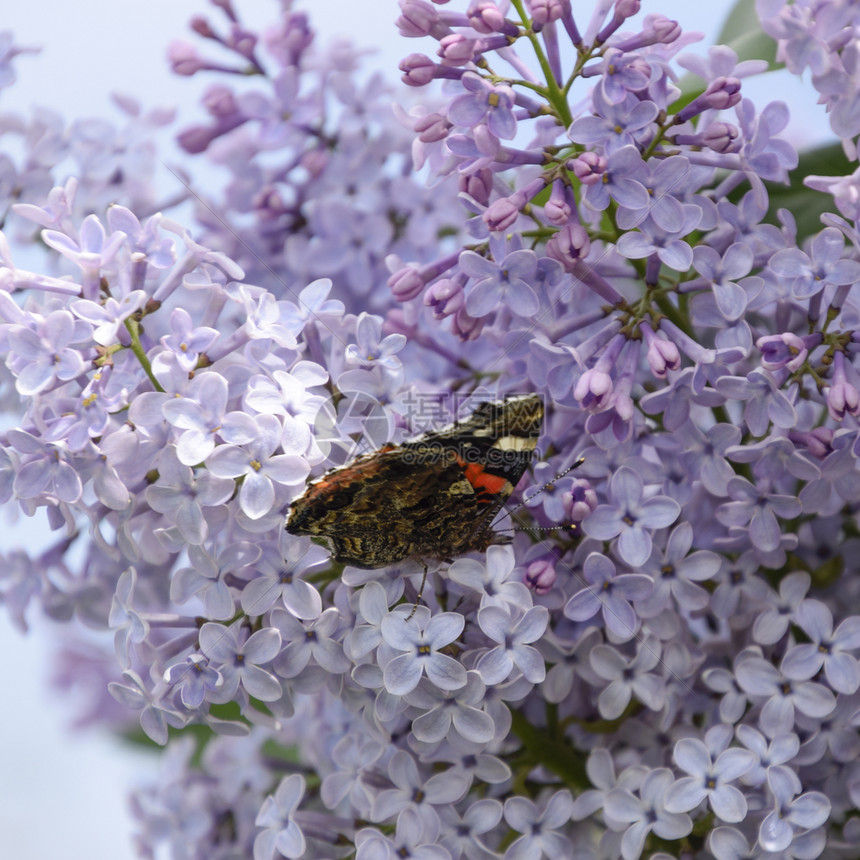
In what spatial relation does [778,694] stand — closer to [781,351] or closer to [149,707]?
[781,351]

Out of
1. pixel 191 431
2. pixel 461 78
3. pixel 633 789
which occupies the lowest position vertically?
pixel 633 789

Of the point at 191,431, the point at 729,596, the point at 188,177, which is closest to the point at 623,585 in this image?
the point at 729,596

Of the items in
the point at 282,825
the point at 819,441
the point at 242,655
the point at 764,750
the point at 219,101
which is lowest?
the point at 282,825

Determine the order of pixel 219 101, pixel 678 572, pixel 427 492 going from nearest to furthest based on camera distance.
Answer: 1. pixel 427 492
2. pixel 678 572
3. pixel 219 101

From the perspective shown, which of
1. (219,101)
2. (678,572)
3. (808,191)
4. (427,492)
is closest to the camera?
(427,492)

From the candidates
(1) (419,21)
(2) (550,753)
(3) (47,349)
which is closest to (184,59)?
(1) (419,21)

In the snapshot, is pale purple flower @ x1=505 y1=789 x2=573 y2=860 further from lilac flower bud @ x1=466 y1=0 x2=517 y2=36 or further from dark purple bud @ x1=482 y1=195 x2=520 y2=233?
lilac flower bud @ x1=466 y1=0 x2=517 y2=36

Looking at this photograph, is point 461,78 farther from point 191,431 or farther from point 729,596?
point 729,596
